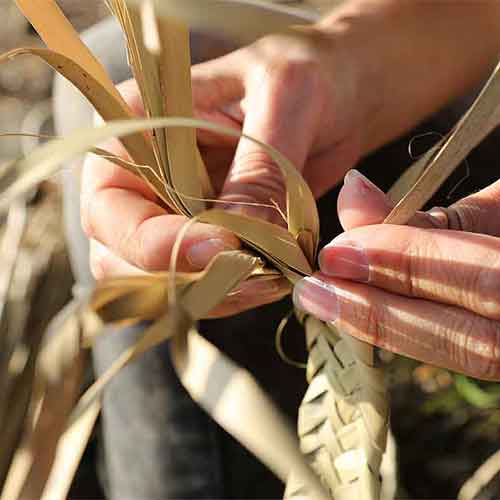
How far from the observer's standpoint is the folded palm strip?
29 cm

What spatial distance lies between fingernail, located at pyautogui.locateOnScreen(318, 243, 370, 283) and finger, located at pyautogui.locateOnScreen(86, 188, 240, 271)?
0.06 meters

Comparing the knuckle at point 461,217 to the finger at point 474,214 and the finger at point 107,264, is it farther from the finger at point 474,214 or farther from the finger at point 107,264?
the finger at point 107,264

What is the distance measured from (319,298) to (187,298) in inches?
4.5

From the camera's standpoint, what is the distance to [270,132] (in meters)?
0.56

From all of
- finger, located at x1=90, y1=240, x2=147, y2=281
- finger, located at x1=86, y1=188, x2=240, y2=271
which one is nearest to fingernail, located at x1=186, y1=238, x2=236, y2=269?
finger, located at x1=86, y1=188, x2=240, y2=271

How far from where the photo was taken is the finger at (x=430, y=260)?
415 mm

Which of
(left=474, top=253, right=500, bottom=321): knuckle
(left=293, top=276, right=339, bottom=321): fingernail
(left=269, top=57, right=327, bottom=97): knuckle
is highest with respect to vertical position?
(left=269, top=57, right=327, bottom=97): knuckle

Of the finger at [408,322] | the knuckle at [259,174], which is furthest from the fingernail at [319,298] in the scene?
the knuckle at [259,174]

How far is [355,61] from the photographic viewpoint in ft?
2.18

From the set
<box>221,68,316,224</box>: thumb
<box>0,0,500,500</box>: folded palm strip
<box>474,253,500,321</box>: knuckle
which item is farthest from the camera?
<box>221,68,316,224</box>: thumb

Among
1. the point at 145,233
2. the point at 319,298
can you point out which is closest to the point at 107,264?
the point at 145,233

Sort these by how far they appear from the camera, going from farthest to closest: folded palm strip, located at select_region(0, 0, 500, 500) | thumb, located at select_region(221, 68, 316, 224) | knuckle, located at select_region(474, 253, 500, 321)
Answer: thumb, located at select_region(221, 68, 316, 224)
knuckle, located at select_region(474, 253, 500, 321)
folded palm strip, located at select_region(0, 0, 500, 500)

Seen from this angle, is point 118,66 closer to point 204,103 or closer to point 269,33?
point 204,103

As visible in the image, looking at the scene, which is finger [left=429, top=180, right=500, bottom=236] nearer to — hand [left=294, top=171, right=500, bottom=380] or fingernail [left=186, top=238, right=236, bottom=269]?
hand [left=294, top=171, right=500, bottom=380]
